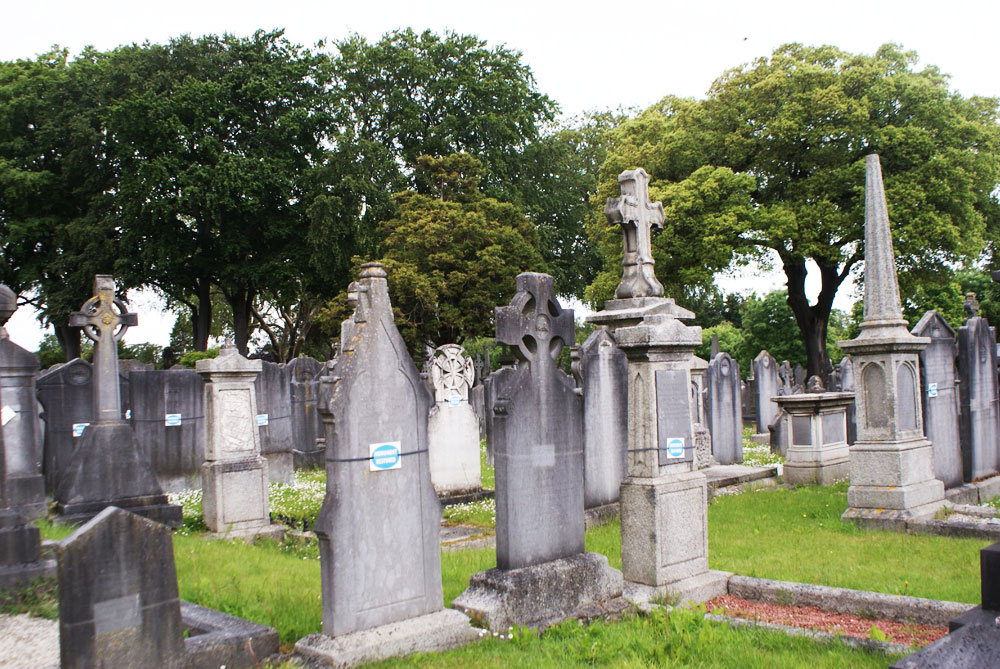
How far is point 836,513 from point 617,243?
781 inches

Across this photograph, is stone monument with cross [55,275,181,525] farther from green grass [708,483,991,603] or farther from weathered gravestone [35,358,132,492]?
green grass [708,483,991,603]

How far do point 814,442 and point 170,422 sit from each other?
35.4 feet

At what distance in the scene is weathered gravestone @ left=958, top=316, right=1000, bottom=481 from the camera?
1133 cm

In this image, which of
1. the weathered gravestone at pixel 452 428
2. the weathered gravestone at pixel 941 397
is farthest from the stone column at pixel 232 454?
the weathered gravestone at pixel 941 397

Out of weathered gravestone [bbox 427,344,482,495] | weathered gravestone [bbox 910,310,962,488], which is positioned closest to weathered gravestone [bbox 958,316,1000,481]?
weathered gravestone [bbox 910,310,962,488]

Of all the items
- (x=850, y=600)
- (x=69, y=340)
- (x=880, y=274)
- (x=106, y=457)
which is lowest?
(x=850, y=600)

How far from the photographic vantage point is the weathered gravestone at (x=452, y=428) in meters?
12.5

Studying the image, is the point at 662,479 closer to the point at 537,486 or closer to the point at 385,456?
the point at 537,486

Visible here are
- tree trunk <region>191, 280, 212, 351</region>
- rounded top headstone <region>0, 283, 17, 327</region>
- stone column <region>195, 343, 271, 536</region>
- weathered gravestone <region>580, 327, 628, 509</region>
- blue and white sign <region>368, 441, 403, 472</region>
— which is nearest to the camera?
blue and white sign <region>368, 441, 403, 472</region>

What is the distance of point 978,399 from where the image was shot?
38.0 feet

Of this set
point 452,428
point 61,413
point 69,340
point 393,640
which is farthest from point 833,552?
point 69,340

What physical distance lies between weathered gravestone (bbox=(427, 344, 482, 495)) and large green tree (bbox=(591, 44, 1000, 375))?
15.8 m

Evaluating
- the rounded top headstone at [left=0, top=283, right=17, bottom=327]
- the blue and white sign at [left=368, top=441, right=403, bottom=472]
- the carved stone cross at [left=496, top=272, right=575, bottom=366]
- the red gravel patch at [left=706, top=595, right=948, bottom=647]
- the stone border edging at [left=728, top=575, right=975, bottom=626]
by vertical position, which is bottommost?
the red gravel patch at [left=706, top=595, right=948, bottom=647]

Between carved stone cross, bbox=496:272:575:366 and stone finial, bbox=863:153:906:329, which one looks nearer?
carved stone cross, bbox=496:272:575:366
